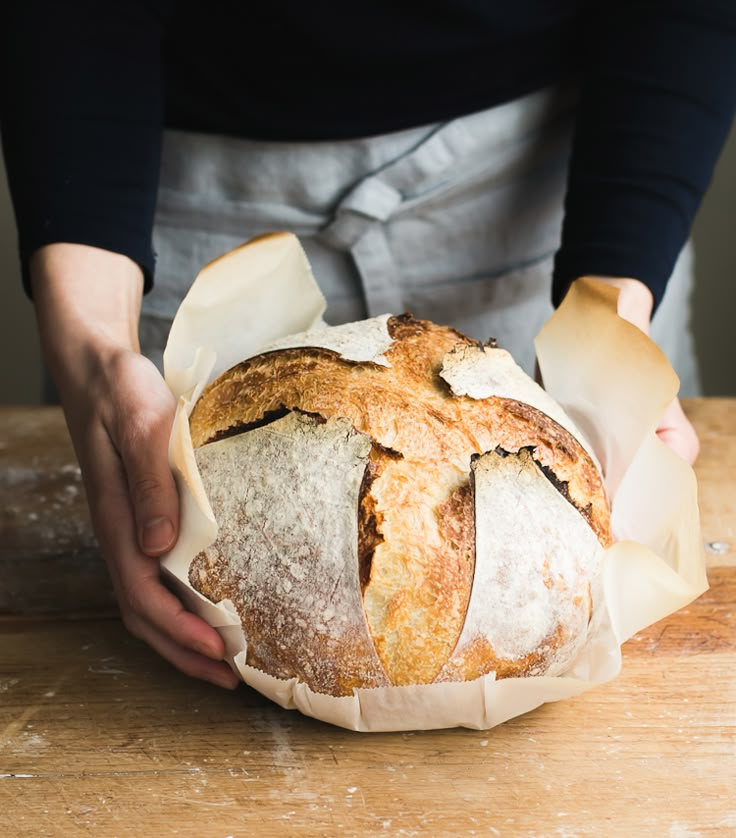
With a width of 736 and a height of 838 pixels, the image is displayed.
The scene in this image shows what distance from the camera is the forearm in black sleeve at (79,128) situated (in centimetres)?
110

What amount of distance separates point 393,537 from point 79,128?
65 cm

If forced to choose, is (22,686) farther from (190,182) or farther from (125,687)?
(190,182)

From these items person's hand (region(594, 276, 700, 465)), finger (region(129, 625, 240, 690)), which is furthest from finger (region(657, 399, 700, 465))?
finger (region(129, 625, 240, 690))

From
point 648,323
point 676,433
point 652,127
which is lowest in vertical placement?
point 676,433

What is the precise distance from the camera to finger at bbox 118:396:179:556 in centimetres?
84

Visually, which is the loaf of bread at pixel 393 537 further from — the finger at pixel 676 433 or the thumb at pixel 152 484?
the finger at pixel 676 433

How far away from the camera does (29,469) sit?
1329 millimetres

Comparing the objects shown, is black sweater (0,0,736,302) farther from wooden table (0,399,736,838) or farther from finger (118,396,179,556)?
wooden table (0,399,736,838)

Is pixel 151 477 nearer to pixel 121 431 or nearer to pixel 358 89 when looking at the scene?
pixel 121 431

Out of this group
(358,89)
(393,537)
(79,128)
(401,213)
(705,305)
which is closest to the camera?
(393,537)

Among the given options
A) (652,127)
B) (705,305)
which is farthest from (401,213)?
(705,305)

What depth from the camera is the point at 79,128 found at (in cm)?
112

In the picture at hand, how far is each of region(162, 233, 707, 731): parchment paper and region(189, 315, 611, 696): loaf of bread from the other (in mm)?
21

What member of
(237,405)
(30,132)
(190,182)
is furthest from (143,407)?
(190,182)
